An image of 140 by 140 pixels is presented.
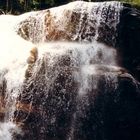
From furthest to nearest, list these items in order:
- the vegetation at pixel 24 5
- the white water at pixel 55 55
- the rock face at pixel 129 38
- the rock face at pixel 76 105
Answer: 1. the vegetation at pixel 24 5
2. the rock face at pixel 129 38
3. the white water at pixel 55 55
4. the rock face at pixel 76 105

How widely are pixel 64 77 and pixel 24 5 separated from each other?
22.6ft

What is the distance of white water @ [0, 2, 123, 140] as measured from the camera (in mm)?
Result: 11930

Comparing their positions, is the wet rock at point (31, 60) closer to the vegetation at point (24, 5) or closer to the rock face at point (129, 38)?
the rock face at point (129, 38)

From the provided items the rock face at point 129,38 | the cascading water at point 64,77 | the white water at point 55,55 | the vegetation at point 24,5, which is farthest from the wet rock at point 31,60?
the vegetation at point 24,5

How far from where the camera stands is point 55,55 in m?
12.1

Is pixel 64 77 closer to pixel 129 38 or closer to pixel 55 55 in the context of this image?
pixel 55 55

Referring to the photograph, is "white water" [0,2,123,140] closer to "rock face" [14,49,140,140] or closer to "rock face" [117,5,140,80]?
"rock face" [14,49,140,140]

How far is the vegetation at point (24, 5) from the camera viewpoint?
1744cm

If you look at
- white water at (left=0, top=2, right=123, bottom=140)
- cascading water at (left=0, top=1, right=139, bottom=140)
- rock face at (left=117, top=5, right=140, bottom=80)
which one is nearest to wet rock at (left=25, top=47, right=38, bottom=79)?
cascading water at (left=0, top=1, right=139, bottom=140)

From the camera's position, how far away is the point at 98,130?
11961 millimetres

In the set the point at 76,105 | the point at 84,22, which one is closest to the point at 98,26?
the point at 84,22

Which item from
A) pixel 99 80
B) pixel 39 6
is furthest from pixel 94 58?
pixel 39 6

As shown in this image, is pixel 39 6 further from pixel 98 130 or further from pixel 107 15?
pixel 98 130

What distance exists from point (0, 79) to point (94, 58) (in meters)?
2.60
